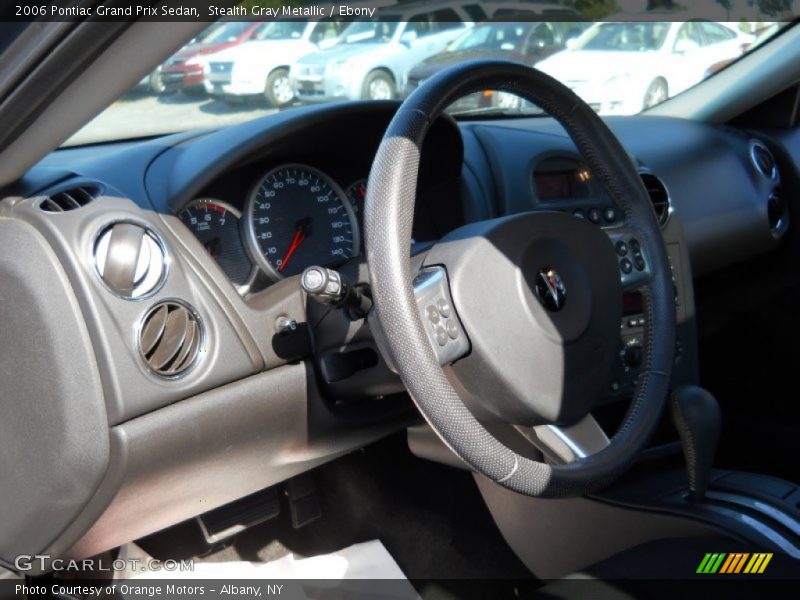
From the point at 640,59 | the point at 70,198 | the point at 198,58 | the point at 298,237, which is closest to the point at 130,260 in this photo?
the point at 70,198

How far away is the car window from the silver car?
74cm

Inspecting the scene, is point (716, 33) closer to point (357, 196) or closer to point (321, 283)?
point (357, 196)

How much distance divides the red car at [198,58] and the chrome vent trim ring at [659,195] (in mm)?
998

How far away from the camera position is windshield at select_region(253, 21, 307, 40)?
205cm

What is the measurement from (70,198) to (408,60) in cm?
102

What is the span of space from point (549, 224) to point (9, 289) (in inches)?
35.5

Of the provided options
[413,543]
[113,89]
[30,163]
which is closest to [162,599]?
[413,543]

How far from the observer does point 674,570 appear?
1719mm

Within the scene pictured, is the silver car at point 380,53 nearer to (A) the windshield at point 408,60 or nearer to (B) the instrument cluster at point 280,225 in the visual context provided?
(A) the windshield at point 408,60

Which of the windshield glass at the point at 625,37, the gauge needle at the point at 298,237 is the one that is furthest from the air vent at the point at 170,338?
the windshield glass at the point at 625,37

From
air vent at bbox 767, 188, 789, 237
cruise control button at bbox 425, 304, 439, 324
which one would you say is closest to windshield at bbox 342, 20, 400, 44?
cruise control button at bbox 425, 304, 439, 324

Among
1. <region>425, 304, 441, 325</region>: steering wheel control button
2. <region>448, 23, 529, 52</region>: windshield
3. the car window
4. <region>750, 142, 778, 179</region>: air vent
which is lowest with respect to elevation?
<region>750, 142, 778, 179</region>: air vent

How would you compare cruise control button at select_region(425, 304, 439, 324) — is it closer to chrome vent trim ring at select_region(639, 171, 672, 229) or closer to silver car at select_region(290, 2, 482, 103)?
silver car at select_region(290, 2, 482, 103)

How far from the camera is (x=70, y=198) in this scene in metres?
1.66
